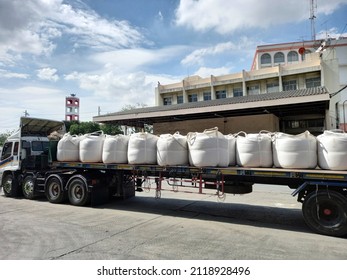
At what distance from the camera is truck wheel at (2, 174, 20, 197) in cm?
1134

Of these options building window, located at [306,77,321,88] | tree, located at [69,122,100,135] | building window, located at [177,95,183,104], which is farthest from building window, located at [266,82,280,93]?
tree, located at [69,122,100,135]

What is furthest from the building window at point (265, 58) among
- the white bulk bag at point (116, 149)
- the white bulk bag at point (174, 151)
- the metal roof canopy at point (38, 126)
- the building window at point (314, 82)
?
the white bulk bag at point (174, 151)

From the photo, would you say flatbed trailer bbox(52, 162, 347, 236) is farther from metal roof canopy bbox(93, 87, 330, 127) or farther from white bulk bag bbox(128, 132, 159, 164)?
metal roof canopy bbox(93, 87, 330, 127)

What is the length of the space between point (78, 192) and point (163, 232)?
4.37 m

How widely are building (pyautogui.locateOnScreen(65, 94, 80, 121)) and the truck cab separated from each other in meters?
59.0

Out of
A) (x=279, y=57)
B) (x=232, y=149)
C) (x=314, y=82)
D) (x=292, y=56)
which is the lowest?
(x=232, y=149)

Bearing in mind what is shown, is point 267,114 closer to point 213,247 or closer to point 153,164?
point 153,164

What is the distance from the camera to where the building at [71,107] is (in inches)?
2675

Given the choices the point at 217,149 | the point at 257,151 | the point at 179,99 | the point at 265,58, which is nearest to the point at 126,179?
the point at 217,149

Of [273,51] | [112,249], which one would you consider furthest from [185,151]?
[273,51]

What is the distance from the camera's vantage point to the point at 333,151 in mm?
5922

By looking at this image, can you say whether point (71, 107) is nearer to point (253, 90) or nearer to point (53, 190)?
point (253, 90)

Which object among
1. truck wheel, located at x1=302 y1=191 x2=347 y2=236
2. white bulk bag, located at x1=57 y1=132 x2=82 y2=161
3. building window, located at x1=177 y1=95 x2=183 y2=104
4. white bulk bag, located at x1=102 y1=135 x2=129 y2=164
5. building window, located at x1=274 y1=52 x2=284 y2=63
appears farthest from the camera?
building window, located at x1=274 y1=52 x2=284 y2=63

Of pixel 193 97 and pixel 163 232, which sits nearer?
pixel 163 232
